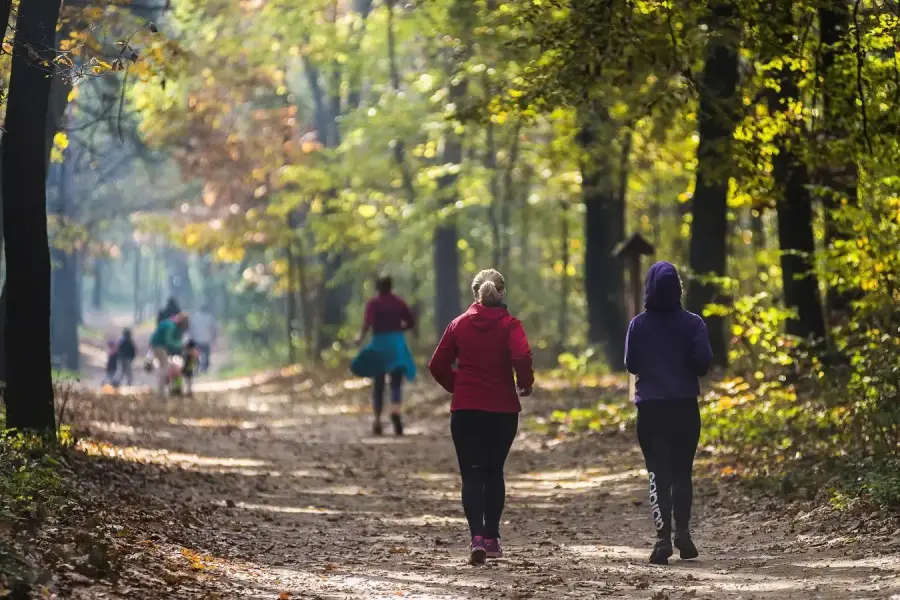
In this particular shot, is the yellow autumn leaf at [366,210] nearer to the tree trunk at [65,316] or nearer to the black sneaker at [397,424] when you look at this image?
the black sneaker at [397,424]

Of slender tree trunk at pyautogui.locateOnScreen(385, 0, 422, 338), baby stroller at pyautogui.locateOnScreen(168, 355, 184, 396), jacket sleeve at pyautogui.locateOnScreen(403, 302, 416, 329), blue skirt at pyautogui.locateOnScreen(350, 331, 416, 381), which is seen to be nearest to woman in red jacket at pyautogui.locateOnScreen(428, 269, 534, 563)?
jacket sleeve at pyautogui.locateOnScreen(403, 302, 416, 329)

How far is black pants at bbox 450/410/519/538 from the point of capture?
8531mm

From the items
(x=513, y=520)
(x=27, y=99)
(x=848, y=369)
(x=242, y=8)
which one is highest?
(x=242, y=8)

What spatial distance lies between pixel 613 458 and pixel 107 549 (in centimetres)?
824

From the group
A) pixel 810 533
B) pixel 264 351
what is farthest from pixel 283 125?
pixel 810 533

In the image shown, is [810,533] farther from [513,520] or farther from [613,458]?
[613,458]

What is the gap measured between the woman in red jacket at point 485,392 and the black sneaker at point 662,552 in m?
1.07

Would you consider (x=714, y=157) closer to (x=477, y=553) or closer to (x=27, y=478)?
(x=477, y=553)

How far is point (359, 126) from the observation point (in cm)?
2789

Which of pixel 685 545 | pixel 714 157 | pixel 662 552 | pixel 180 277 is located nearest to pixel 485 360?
pixel 662 552

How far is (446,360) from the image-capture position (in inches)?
340

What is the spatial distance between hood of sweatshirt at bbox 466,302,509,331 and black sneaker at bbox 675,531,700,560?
189 centimetres

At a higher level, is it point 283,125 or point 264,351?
point 283,125

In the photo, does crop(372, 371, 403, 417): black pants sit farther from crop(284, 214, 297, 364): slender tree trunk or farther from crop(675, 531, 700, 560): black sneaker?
crop(284, 214, 297, 364): slender tree trunk
